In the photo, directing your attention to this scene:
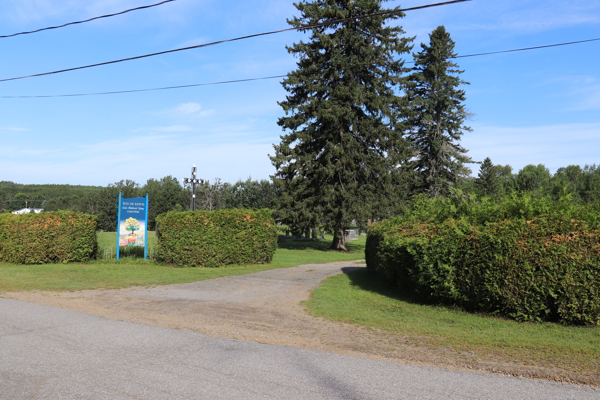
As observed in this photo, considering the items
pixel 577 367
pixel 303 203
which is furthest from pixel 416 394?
pixel 303 203

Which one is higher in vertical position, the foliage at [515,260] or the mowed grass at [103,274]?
the foliage at [515,260]

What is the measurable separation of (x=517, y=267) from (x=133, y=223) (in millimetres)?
15774

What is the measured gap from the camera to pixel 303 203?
101 feet

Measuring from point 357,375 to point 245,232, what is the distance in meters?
13.6

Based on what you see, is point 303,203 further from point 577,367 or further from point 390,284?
point 577,367

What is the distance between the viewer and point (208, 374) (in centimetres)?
516

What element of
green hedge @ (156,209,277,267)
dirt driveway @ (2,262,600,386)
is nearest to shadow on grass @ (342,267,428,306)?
dirt driveway @ (2,262,600,386)

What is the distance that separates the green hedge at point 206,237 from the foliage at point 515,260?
364 inches

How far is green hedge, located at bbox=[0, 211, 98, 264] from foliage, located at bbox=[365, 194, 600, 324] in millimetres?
14383

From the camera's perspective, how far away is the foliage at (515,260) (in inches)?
296

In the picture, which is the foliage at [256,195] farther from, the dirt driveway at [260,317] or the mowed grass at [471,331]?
the mowed grass at [471,331]

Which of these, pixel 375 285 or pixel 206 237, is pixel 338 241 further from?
pixel 375 285

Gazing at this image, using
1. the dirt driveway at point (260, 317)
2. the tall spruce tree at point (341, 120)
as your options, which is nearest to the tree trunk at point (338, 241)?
the tall spruce tree at point (341, 120)

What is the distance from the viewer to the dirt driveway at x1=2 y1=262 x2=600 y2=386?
19.4 feet
